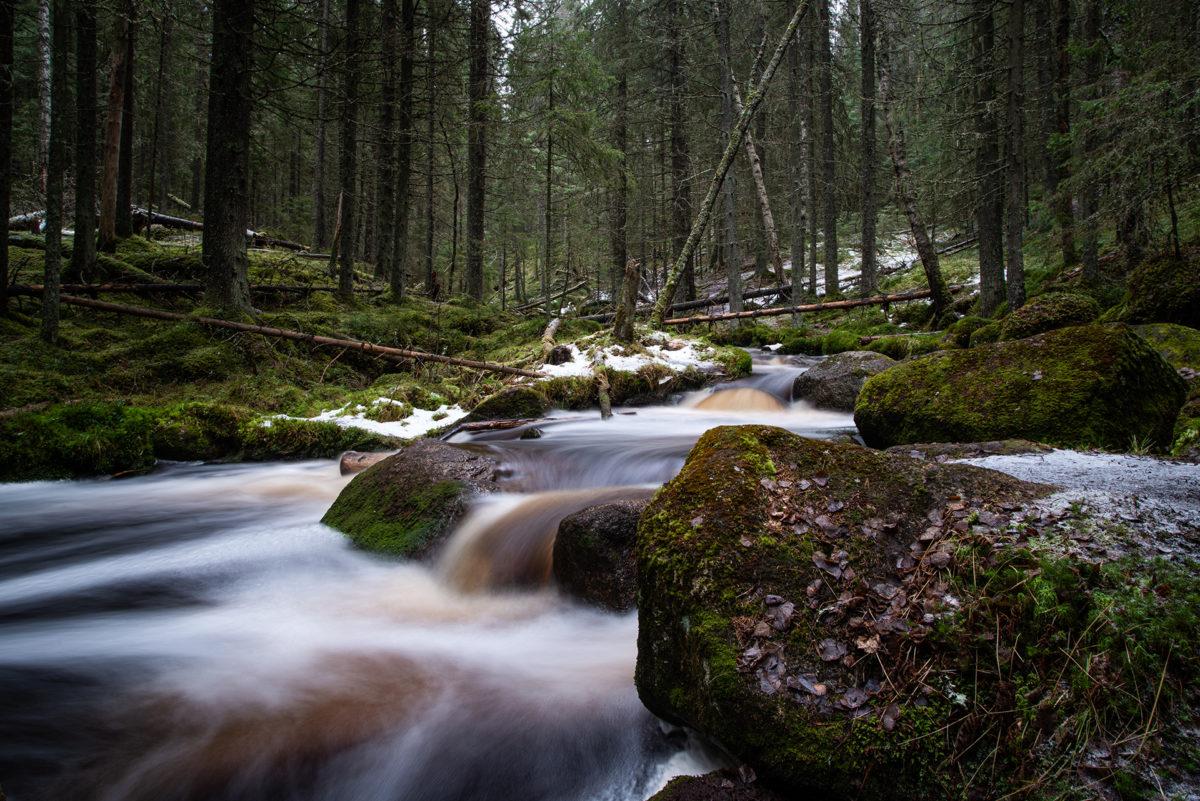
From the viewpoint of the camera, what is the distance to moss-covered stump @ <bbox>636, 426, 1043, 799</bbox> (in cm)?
181

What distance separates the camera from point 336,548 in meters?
4.88

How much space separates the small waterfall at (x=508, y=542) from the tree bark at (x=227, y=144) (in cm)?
688

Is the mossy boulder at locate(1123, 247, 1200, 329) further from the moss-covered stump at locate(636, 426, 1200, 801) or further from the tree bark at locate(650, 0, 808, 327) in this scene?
the moss-covered stump at locate(636, 426, 1200, 801)

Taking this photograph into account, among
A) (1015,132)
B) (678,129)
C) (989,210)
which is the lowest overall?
(989,210)

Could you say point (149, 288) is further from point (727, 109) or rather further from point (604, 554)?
point (727, 109)

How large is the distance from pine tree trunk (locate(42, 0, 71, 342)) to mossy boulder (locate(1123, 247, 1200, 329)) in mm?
14228

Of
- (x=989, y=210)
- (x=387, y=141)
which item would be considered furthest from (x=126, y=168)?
(x=989, y=210)

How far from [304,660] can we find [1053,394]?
5.53 m

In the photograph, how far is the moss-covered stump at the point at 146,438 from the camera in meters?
6.29

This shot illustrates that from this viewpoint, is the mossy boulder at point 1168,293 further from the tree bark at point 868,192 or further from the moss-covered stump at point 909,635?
the tree bark at point 868,192

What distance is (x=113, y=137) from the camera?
13492 millimetres

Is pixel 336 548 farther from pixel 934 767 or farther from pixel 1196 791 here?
pixel 1196 791

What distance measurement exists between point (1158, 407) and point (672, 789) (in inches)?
188

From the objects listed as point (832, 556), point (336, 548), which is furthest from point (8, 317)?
point (832, 556)
